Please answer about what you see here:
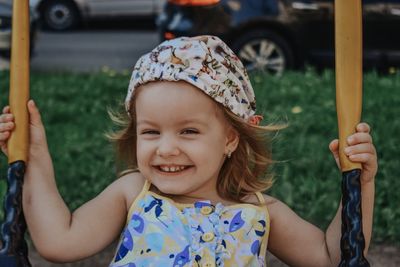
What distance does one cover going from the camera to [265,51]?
8.55 m

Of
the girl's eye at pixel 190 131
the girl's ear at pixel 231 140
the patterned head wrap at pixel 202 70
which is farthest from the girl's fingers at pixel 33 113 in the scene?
the girl's ear at pixel 231 140

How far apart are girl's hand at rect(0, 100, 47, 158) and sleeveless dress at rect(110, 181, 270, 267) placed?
300 millimetres

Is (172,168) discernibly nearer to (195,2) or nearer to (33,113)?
(33,113)

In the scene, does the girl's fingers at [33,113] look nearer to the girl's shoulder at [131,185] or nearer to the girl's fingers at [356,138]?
the girl's shoulder at [131,185]

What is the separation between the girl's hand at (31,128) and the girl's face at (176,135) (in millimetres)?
257

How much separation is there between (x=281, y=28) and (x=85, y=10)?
28.0 ft

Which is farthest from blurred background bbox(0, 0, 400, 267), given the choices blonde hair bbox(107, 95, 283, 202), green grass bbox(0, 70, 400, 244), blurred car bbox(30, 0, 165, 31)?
blurred car bbox(30, 0, 165, 31)

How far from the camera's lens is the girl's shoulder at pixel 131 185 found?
8.02 feet

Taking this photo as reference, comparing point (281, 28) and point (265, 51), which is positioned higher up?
point (281, 28)

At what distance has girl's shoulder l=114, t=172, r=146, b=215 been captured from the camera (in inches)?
96.2

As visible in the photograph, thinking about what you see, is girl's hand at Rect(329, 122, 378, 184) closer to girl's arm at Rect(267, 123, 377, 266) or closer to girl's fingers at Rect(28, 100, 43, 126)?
girl's arm at Rect(267, 123, 377, 266)

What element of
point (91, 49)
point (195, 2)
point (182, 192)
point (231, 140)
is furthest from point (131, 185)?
point (91, 49)

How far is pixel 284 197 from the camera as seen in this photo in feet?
13.6

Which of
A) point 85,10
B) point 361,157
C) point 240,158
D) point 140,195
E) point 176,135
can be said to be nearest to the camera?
point 361,157
